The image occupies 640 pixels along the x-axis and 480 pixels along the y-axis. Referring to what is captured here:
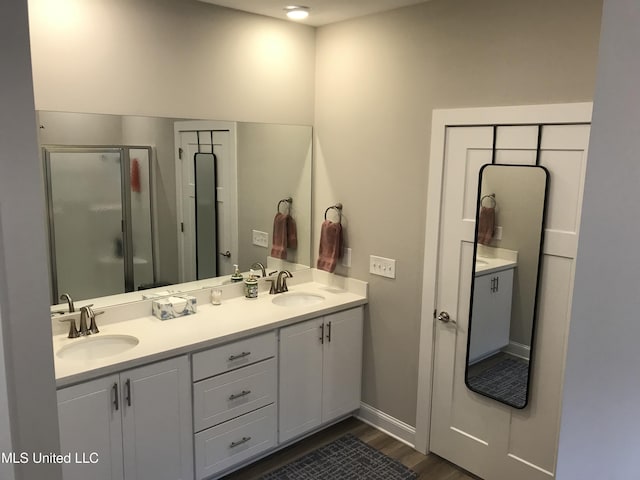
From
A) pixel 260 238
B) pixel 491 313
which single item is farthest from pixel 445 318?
pixel 260 238

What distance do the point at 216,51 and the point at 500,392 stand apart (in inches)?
98.8

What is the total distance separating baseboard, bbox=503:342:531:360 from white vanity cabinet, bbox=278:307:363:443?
3.30 feet

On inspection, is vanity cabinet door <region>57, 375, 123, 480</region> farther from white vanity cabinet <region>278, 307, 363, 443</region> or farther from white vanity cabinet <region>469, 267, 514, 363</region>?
white vanity cabinet <region>469, 267, 514, 363</region>

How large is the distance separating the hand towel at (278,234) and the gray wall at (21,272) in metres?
2.15

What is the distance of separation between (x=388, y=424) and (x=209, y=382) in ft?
4.38

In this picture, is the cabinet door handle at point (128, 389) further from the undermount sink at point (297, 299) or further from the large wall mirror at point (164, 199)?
the undermount sink at point (297, 299)

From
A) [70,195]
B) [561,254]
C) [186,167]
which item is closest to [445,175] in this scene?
[561,254]

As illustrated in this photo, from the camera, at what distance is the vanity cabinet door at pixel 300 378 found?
297 cm

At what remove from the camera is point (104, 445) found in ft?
7.45

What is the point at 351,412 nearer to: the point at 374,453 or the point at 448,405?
the point at 374,453

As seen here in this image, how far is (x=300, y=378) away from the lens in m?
3.06

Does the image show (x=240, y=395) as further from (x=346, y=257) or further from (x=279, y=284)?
(x=346, y=257)

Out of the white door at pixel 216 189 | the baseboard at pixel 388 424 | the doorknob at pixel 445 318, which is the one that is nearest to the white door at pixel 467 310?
the doorknob at pixel 445 318

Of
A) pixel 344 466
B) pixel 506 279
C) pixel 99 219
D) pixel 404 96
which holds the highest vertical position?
pixel 404 96
